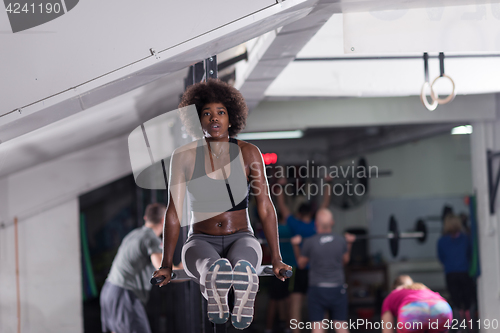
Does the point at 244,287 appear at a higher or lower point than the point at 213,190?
lower

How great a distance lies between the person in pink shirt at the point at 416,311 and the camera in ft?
10.1

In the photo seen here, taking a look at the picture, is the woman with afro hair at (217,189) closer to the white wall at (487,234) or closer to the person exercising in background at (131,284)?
the person exercising in background at (131,284)

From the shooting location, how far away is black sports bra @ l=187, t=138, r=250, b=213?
1666mm

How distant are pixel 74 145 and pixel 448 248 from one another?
12.9ft

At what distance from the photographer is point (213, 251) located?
1.59 metres

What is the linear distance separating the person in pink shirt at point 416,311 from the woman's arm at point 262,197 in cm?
194

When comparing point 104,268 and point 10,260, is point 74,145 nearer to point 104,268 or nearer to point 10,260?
point 10,260

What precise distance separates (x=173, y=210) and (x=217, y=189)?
17cm

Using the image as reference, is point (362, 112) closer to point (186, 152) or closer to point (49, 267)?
point (186, 152)

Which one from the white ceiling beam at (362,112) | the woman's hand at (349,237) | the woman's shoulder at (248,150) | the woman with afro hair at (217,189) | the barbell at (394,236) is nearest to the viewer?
the woman with afro hair at (217,189)

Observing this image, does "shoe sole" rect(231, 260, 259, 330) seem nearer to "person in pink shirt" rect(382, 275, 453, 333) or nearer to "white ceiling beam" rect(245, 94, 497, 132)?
"person in pink shirt" rect(382, 275, 453, 333)

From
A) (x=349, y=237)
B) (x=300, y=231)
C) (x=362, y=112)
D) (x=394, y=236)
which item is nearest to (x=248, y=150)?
(x=349, y=237)

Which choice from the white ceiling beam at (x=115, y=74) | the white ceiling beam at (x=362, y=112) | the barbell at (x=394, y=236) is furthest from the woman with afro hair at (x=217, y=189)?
the white ceiling beam at (x=362, y=112)

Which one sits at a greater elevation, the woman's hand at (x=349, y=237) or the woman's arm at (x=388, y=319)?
the woman's hand at (x=349, y=237)
